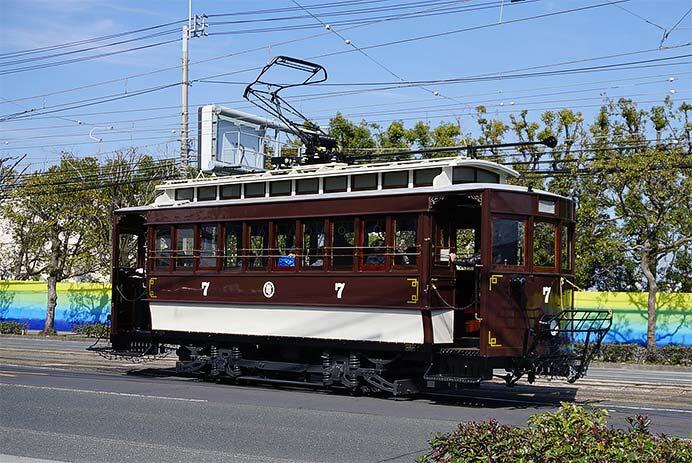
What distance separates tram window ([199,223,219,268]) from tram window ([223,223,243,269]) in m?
0.28

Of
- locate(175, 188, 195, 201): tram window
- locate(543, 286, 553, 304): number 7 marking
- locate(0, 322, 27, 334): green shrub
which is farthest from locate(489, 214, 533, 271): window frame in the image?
locate(0, 322, 27, 334): green shrub


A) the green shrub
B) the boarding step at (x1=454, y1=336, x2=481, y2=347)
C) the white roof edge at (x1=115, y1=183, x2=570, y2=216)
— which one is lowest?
the green shrub

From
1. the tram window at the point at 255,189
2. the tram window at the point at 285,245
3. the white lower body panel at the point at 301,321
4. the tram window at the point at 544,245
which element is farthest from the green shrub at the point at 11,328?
the tram window at the point at 544,245

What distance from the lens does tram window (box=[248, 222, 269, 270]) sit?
17359 millimetres

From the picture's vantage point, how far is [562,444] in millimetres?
6672

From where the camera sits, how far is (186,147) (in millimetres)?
31812

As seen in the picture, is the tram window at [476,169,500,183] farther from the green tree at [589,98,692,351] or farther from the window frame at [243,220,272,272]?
the green tree at [589,98,692,351]

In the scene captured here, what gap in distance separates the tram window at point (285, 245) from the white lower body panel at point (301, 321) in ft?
2.61

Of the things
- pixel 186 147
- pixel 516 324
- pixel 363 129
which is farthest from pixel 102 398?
pixel 363 129

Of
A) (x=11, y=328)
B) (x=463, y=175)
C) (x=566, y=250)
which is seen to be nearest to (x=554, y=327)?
(x=566, y=250)

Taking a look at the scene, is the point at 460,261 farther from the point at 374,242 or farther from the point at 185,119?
the point at 185,119

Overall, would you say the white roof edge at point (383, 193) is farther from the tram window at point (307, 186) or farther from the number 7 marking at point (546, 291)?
the number 7 marking at point (546, 291)

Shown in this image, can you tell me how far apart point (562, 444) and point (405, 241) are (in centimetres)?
888

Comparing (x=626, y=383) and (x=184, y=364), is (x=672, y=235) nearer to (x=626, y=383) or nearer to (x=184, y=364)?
(x=626, y=383)
